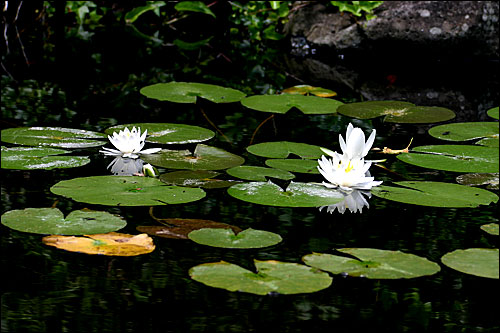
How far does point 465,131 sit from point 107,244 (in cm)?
171

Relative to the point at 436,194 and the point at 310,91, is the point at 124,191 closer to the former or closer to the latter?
the point at 436,194

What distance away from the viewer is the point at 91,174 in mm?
2416

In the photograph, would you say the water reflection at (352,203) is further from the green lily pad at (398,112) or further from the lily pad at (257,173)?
the green lily pad at (398,112)

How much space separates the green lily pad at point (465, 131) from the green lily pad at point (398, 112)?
0.16 meters

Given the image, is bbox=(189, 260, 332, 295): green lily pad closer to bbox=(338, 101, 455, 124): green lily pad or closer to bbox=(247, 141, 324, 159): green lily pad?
bbox=(247, 141, 324, 159): green lily pad

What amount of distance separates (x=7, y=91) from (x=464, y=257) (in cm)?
273

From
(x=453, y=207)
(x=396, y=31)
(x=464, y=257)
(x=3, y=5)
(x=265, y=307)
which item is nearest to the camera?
(x=265, y=307)

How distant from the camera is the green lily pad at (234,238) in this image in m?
1.82

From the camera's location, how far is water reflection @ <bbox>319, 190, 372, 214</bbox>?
217 cm

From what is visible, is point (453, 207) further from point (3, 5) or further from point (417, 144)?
point (3, 5)

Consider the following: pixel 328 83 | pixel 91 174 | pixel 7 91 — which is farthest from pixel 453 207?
pixel 7 91

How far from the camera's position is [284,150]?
8.77 feet

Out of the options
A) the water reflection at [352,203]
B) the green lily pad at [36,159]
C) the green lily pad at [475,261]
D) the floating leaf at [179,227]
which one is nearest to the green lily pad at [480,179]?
the water reflection at [352,203]

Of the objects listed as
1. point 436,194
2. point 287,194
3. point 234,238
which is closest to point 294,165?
point 287,194
